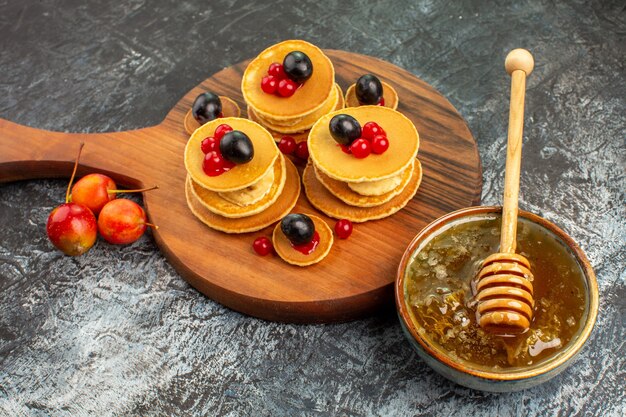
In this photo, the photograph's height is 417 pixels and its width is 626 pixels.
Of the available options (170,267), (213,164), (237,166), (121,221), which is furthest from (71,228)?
(237,166)

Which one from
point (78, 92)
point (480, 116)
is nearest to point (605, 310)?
point (480, 116)

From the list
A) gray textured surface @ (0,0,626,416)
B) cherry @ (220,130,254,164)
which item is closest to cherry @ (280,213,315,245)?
cherry @ (220,130,254,164)

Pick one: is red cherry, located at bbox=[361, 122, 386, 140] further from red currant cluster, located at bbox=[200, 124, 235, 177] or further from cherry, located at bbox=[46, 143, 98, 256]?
cherry, located at bbox=[46, 143, 98, 256]

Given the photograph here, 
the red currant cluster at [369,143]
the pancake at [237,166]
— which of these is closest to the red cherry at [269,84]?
the pancake at [237,166]

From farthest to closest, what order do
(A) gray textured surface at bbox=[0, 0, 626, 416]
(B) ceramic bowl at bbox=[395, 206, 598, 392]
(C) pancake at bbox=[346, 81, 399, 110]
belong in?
1. (C) pancake at bbox=[346, 81, 399, 110]
2. (A) gray textured surface at bbox=[0, 0, 626, 416]
3. (B) ceramic bowl at bbox=[395, 206, 598, 392]

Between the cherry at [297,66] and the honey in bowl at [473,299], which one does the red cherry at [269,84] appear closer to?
the cherry at [297,66]
